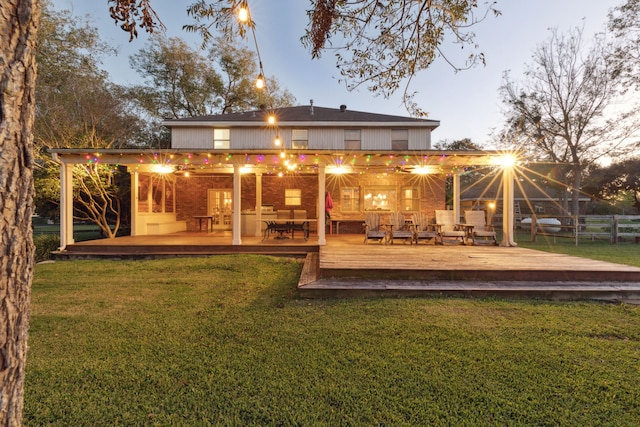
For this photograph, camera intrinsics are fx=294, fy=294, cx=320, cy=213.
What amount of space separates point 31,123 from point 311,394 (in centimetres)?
222

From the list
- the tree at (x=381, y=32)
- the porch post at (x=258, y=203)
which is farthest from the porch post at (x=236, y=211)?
the tree at (x=381, y=32)

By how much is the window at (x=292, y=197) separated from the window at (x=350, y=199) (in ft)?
6.31

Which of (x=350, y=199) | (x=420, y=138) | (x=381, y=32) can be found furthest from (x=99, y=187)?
(x=420, y=138)

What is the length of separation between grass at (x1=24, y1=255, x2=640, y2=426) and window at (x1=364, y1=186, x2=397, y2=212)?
28.4ft

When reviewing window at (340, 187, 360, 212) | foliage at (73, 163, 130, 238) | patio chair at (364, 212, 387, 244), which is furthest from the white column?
patio chair at (364, 212, 387, 244)

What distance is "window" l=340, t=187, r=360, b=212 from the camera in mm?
12812

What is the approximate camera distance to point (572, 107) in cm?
1684

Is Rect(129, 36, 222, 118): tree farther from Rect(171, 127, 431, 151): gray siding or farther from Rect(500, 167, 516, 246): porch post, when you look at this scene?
Rect(500, 167, 516, 246): porch post

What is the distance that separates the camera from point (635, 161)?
18766 millimetres

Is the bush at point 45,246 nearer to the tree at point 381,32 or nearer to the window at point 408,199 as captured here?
the tree at point 381,32

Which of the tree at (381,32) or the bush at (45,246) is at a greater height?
the tree at (381,32)

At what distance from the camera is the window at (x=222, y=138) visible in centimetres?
1376

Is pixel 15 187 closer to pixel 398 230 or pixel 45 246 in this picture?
pixel 398 230

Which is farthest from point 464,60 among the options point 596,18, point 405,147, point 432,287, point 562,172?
point 562,172
